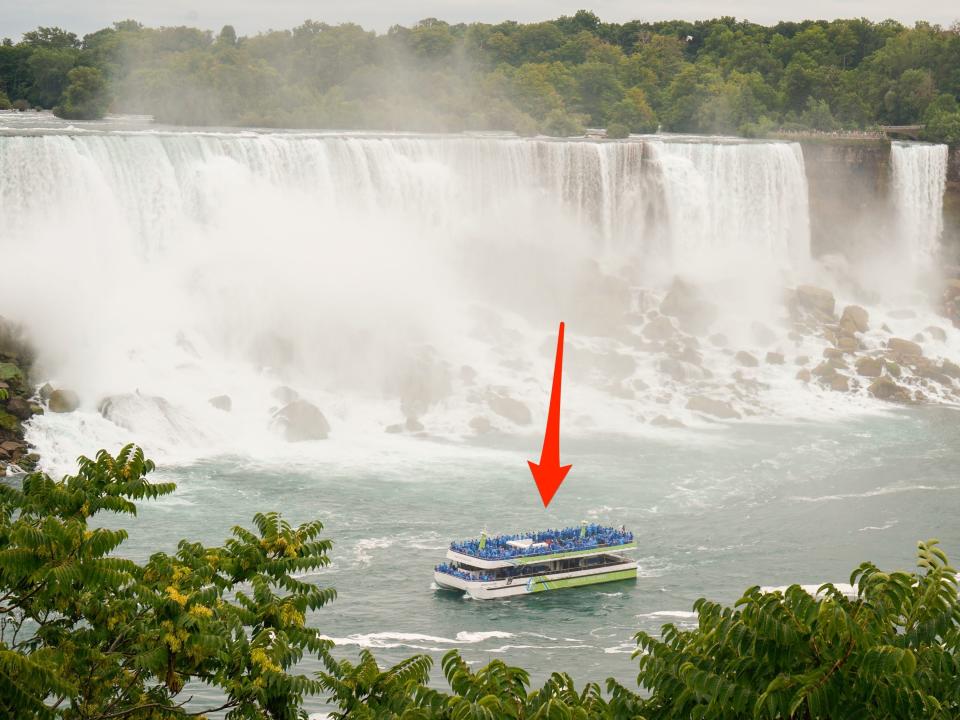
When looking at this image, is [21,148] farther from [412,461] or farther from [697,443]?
[697,443]

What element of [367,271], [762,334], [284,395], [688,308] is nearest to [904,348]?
[762,334]

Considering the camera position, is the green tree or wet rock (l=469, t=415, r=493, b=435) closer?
wet rock (l=469, t=415, r=493, b=435)

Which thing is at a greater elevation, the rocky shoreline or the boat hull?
the rocky shoreline

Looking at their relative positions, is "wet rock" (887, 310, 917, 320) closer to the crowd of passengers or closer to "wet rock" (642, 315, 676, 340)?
"wet rock" (642, 315, 676, 340)

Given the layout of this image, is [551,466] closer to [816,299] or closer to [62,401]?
[62,401]

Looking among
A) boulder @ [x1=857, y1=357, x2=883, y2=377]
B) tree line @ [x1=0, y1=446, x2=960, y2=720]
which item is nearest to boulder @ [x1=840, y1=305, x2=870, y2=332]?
boulder @ [x1=857, y1=357, x2=883, y2=377]

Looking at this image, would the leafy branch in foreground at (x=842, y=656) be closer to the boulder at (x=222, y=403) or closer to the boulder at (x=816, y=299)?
the boulder at (x=222, y=403)

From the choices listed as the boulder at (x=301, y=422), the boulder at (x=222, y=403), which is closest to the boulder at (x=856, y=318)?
the boulder at (x=301, y=422)
